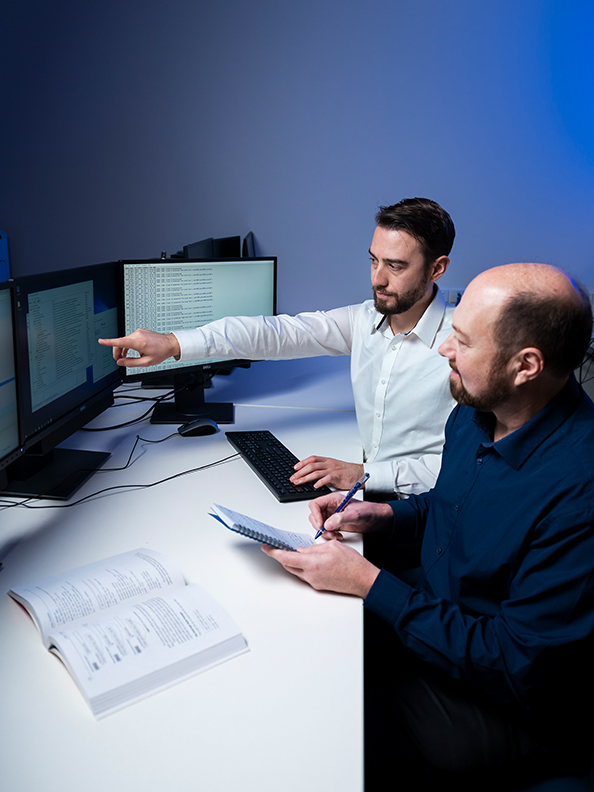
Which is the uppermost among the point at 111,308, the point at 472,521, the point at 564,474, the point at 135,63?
the point at 135,63

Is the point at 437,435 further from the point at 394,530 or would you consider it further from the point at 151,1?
the point at 151,1

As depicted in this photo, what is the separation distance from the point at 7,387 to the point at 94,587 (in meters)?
0.46

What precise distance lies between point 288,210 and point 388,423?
1560 millimetres

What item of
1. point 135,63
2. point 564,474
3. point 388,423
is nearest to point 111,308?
point 388,423

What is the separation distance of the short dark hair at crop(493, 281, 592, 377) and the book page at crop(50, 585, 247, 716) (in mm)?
668

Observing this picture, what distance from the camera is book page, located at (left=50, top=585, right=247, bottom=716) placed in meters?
0.80

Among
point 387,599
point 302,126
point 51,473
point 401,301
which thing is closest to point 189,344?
point 51,473

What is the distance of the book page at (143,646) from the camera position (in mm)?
803

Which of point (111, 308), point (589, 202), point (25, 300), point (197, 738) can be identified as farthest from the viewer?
point (589, 202)

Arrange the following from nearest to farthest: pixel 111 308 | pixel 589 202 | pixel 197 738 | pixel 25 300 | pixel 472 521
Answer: pixel 197 738
pixel 472 521
pixel 25 300
pixel 111 308
pixel 589 202

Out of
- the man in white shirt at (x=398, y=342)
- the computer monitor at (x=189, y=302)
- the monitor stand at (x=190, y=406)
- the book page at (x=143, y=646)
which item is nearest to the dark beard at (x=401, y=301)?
the man in white shirt at (x=398, y=342)

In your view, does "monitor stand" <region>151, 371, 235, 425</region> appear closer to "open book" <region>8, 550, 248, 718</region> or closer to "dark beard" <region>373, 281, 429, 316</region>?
"dark beard" <region>373, 281, 429, 316</region>

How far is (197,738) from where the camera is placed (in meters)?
0.75

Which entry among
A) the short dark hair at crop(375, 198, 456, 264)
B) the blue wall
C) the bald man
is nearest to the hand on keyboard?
the bald man
